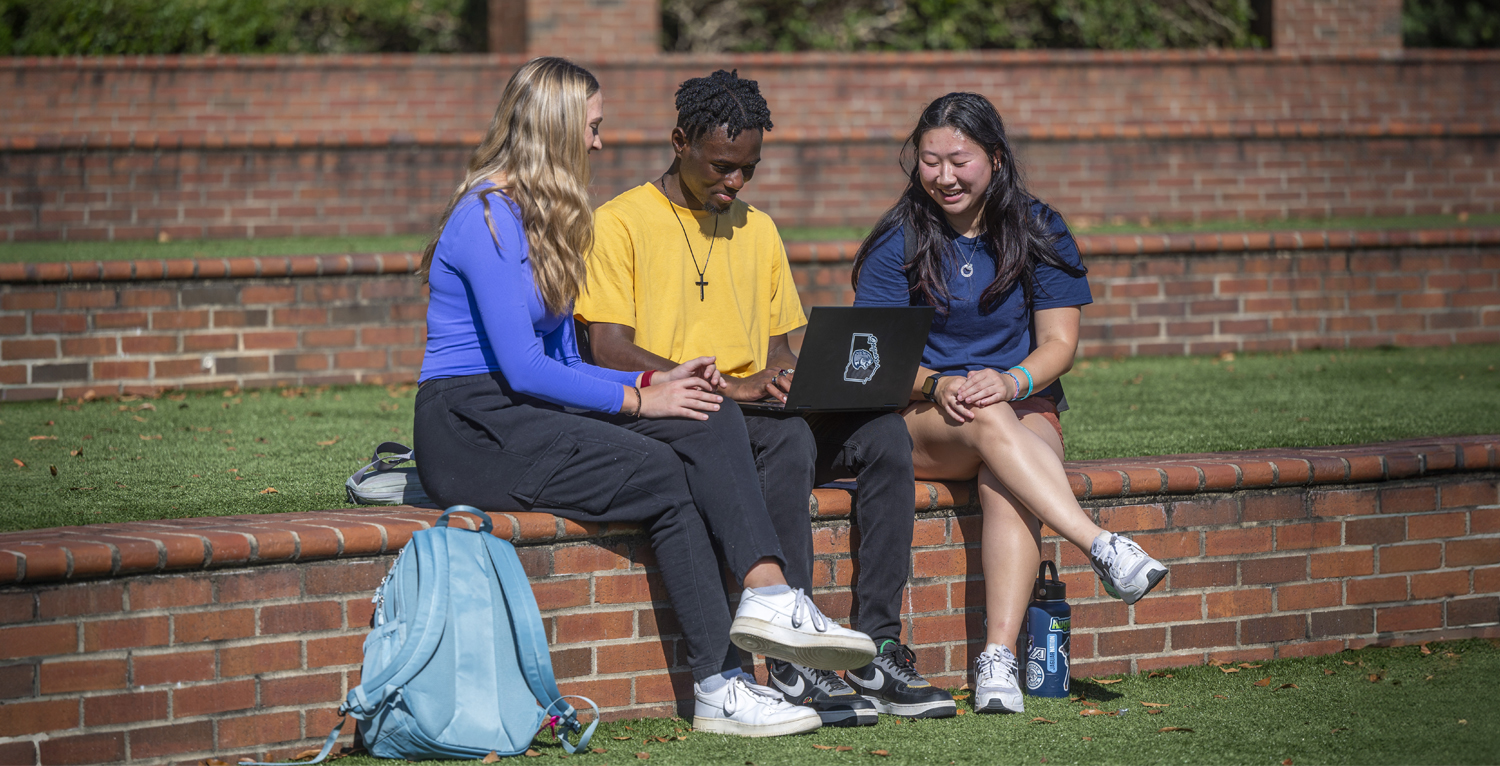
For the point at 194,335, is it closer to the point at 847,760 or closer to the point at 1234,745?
the point at 847,760

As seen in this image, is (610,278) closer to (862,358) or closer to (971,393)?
(862,358)

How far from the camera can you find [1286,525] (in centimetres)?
432

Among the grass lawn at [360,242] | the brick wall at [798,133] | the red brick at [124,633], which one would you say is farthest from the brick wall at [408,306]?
the red brick at [124,633]

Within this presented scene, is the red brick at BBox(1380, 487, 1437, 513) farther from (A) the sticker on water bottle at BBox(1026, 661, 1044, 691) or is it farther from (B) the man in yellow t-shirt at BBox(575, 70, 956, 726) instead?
(B) the man in yellow t-shirt at BBox(575, 70, 956, 726)

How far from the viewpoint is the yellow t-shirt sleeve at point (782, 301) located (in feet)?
13.6

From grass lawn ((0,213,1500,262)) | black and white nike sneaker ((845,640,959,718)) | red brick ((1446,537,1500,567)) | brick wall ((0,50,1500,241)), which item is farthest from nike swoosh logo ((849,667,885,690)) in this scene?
brick wall ((0,50,1500,241))

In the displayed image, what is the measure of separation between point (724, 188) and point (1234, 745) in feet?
6.38

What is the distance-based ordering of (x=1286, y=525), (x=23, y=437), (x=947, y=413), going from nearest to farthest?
(x=947, y=413) → (x=1286, y=525) → (x=23, y=437)

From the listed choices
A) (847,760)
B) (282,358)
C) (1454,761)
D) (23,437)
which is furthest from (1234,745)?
(282,358)

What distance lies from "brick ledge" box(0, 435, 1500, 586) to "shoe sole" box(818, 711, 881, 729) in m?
0.56

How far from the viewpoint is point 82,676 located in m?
3.16

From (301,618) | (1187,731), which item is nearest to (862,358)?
(1187,731)

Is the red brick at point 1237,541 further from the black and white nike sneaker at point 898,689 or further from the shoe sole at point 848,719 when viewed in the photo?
the shoe sole at point 848,719

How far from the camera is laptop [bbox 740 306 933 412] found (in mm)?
3596
